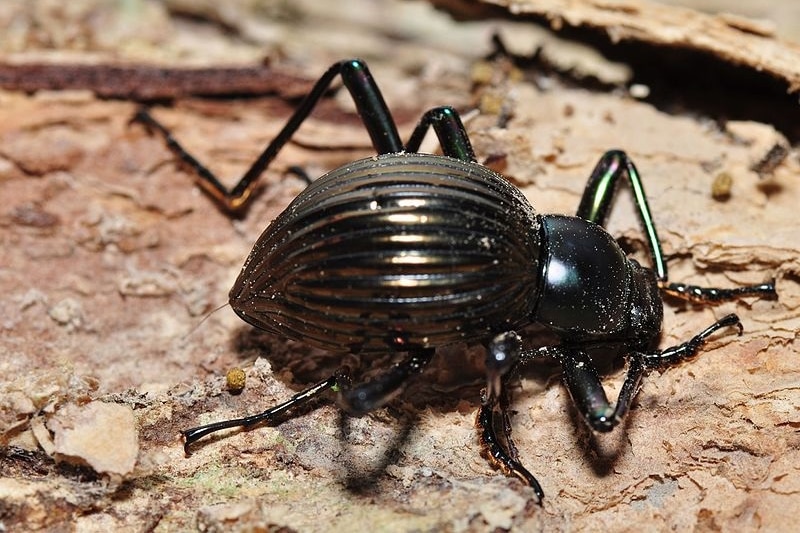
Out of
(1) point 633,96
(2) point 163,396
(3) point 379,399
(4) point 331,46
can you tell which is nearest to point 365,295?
(3) point 379,399

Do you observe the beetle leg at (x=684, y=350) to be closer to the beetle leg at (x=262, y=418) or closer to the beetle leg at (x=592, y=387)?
the beetle leg at (x=592, y=387)

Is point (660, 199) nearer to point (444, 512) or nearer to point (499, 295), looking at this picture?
point (499, 295)

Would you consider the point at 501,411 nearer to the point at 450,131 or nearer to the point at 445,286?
the point at 445,286

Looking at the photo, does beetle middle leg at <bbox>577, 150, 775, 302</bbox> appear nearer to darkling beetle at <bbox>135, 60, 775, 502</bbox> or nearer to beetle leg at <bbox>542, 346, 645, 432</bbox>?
darkling beetle at <bbox>135, 60, 775, 502</bbox>

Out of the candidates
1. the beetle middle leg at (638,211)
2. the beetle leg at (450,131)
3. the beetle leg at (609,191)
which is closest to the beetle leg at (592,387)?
the beetle middle leg at (638,211)

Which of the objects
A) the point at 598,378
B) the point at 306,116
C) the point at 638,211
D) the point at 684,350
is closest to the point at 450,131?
the point at 306,116

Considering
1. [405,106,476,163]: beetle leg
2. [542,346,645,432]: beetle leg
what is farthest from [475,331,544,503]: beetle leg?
[405,106,476,163]: beetle leg

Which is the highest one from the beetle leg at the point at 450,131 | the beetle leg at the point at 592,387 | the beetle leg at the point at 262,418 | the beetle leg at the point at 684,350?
the beetle leg at the point at 450,131
